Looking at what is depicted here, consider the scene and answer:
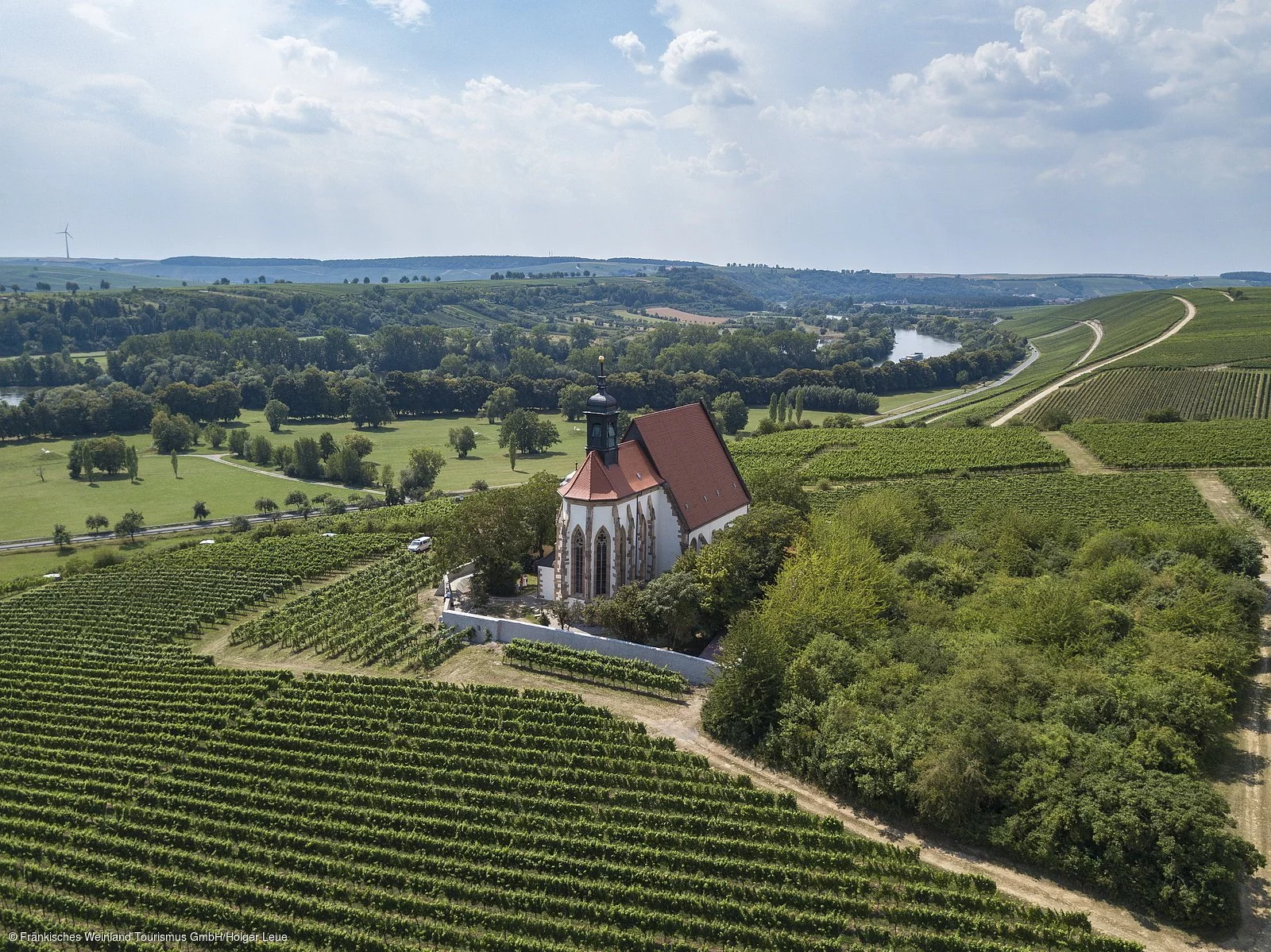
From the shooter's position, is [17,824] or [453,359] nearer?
[17,824]

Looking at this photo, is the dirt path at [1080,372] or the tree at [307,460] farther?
the tree at [307,460]

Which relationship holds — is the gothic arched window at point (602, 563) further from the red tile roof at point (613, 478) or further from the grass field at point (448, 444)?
the grass field at point (448, 444)

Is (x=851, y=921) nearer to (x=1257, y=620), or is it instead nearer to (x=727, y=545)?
(x=727, y=545)

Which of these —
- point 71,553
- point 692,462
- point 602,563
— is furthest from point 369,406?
point 602,563

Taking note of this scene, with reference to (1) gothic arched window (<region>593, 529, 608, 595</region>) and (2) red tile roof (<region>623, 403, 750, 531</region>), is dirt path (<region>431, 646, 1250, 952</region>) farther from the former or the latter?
(2) red tile roof (<region>623, 403, 750, 531</region>)

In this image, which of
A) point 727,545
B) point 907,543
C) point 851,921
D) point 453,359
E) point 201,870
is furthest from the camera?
point 453,359

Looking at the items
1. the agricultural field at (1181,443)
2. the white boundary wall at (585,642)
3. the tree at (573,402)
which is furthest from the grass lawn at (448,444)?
the white boundary wall at (585,642)

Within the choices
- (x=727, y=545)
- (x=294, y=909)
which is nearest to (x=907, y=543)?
(x=727, y=545)
